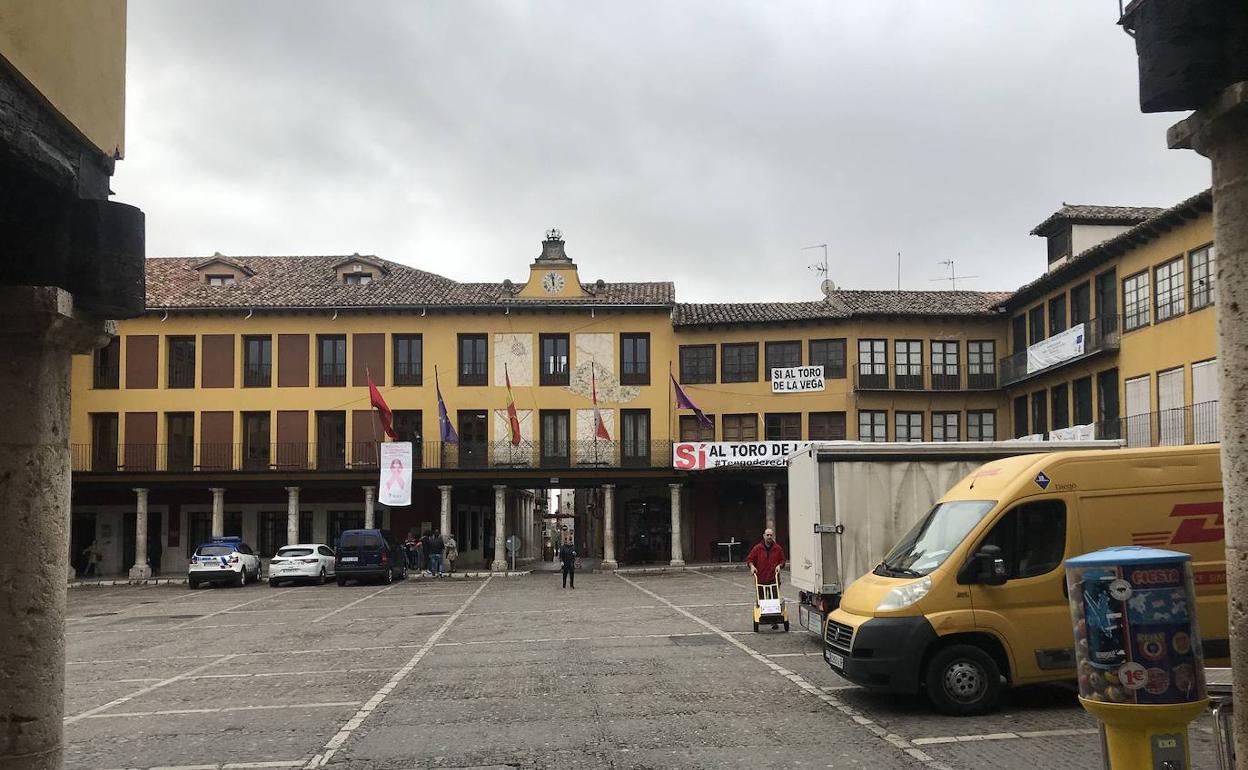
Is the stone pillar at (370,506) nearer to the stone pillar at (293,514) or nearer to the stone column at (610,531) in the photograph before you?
the stone pillar at (293,514)

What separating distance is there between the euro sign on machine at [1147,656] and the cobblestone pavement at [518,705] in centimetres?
266

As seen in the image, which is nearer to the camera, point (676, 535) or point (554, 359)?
point (676, 535)

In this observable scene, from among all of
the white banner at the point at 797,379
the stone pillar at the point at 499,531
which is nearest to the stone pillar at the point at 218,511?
the stone pillar at the point at 499,531

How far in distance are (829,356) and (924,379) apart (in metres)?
4.05

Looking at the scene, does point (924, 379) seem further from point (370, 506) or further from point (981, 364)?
point (370, 506)

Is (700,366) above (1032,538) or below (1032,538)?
above

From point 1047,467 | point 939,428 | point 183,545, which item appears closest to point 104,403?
point 183,545

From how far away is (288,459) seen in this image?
4434cm

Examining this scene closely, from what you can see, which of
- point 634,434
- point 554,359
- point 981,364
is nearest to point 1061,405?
point 981,364

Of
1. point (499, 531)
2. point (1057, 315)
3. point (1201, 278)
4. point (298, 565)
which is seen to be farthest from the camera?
point (499, 531)

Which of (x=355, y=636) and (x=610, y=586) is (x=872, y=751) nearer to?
(x=355, y=636)

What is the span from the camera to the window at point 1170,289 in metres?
29.1

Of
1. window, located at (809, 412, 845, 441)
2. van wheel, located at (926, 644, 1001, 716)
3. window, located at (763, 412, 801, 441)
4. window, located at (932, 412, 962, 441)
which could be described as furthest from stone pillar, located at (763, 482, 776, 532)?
van wheel, located at (926, 644, 1001, 716)

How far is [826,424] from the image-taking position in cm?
4469
